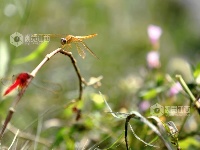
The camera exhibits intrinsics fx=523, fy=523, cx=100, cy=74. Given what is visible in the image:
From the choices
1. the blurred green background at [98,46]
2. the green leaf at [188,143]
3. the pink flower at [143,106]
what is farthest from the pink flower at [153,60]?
the green leaf at [188,143]

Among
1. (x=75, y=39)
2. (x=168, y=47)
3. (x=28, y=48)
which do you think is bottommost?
(x=168, y=47)

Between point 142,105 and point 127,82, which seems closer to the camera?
point 142,105

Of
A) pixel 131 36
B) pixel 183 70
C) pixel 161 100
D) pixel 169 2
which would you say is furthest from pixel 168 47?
pixel 161 100

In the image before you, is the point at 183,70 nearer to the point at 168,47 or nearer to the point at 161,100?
the point at 161,100

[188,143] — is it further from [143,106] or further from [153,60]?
[153,60]

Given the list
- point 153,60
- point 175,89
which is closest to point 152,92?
point 175,89
